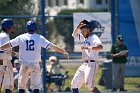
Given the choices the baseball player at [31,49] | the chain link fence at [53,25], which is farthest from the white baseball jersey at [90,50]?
the chain link fence at [53,25]

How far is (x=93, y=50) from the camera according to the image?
13266mm

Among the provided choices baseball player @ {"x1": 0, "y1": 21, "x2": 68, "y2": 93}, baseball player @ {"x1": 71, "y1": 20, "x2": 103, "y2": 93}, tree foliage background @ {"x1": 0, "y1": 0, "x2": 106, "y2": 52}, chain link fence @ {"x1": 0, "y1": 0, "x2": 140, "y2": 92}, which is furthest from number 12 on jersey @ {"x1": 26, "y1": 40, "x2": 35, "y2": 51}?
tree foliage background @ {"x1": 0, "y1": 0, "x2": 106, "y2": 52}

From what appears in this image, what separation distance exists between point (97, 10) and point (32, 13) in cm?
207

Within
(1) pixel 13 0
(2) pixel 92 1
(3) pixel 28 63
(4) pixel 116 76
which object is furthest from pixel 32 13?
(3) pixel 28 63

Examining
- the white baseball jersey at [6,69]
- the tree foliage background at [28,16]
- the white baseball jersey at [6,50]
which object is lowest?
the white baseball jersey at [6,69]

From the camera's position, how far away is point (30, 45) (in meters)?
13.2

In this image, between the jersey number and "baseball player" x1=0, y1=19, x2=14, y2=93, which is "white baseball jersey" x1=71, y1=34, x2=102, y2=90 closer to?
the jersey number

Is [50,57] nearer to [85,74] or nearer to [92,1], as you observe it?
[92,1]

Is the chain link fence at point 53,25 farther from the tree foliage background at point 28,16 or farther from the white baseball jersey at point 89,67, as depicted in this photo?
the white baseball jersey at point 89,67

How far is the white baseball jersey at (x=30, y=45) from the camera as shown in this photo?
43.4 feet

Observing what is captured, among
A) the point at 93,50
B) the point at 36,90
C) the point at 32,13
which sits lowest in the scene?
the point at 36,90

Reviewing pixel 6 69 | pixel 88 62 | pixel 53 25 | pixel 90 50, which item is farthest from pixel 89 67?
pixel 53 25

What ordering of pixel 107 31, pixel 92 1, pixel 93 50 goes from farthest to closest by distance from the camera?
pixel 92 1 → pixel 107 31 → pixel 93 50

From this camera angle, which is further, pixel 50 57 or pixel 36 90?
pixel 50 57
